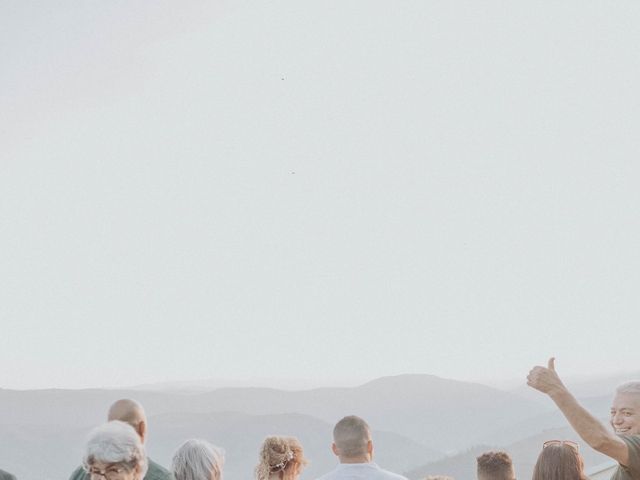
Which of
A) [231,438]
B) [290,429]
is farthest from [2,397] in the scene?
[290,429]

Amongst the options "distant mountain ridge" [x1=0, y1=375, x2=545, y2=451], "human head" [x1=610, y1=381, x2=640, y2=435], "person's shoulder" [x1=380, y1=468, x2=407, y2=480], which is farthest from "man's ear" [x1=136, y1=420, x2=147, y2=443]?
"distant mountain ridge" [x1=0, y1=375, x2=545, y2=451]

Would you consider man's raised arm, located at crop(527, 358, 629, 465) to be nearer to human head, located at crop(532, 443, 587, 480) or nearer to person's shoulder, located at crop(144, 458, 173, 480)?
human head, located at crop(532, 443, 587, 480)

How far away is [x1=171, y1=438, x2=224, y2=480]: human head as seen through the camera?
512cm

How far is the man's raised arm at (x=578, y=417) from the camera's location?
378 centimetres

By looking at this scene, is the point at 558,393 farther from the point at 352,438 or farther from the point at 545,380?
the point at 352,438

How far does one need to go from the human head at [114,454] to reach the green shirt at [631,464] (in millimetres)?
2288

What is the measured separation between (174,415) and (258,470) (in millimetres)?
112435

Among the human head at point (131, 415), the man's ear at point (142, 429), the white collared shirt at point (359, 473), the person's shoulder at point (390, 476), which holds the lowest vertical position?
the person's shoulder at point (390, 476)

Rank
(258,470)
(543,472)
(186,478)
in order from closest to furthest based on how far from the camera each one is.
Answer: (543,472), (186,478), (258,470)

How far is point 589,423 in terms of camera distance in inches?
149

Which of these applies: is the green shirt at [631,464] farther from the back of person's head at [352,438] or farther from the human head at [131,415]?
the human head at [131,415]

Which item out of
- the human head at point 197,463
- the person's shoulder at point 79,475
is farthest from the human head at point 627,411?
the person's shoulder at point 79,475

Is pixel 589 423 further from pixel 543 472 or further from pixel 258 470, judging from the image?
pixel 258 470

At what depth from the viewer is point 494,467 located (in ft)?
17.0
